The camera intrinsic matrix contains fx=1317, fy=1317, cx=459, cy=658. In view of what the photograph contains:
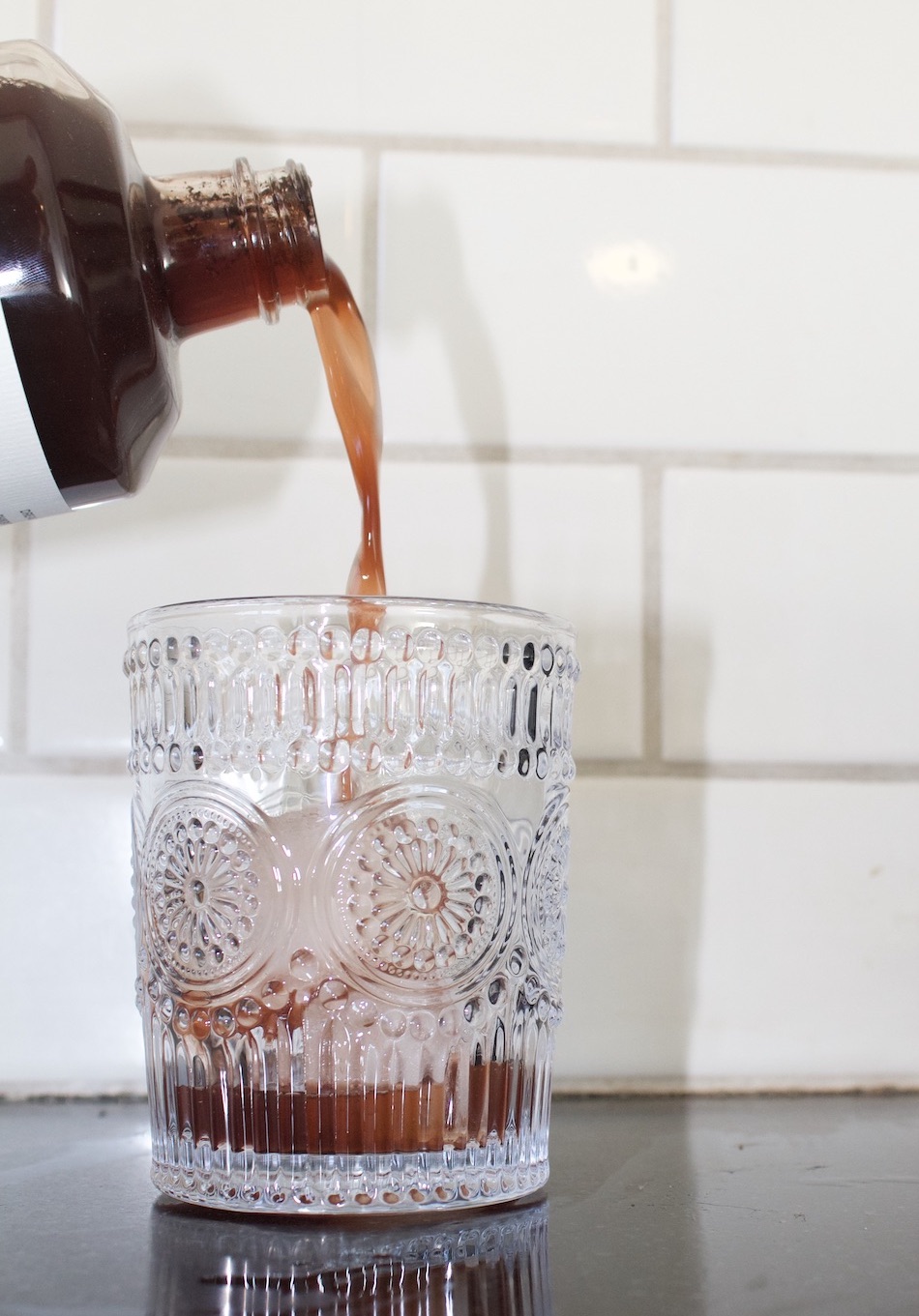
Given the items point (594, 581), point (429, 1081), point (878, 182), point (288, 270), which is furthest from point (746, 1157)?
point (878, 182)

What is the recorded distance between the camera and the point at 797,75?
71 centimetres

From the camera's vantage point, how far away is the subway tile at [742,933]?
2.17ft

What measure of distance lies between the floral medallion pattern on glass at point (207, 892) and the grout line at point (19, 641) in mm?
223

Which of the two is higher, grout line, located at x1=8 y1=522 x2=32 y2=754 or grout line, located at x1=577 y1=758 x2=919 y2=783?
grout line, located at x1=8 y1=522 x2=32 y2=754

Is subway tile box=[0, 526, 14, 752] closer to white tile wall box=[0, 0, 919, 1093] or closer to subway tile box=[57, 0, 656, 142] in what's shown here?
white tile wall box=[0, 0, 919, 1093]

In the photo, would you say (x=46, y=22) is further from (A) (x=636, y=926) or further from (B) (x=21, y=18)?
(A) (x=636, y=926)

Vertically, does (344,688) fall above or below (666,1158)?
above

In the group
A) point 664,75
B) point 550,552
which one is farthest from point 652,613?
point 664,75

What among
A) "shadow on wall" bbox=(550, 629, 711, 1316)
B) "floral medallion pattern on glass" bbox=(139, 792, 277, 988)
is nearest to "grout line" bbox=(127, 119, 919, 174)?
"shadow on wall" bbox=(550, 629, 711, 1316)

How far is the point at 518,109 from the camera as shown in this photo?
2.26 ft

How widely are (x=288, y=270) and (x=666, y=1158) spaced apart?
38 cm

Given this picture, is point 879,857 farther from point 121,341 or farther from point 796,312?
point 121,341

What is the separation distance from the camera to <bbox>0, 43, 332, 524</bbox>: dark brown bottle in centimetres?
43

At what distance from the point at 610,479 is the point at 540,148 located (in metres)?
0.18
